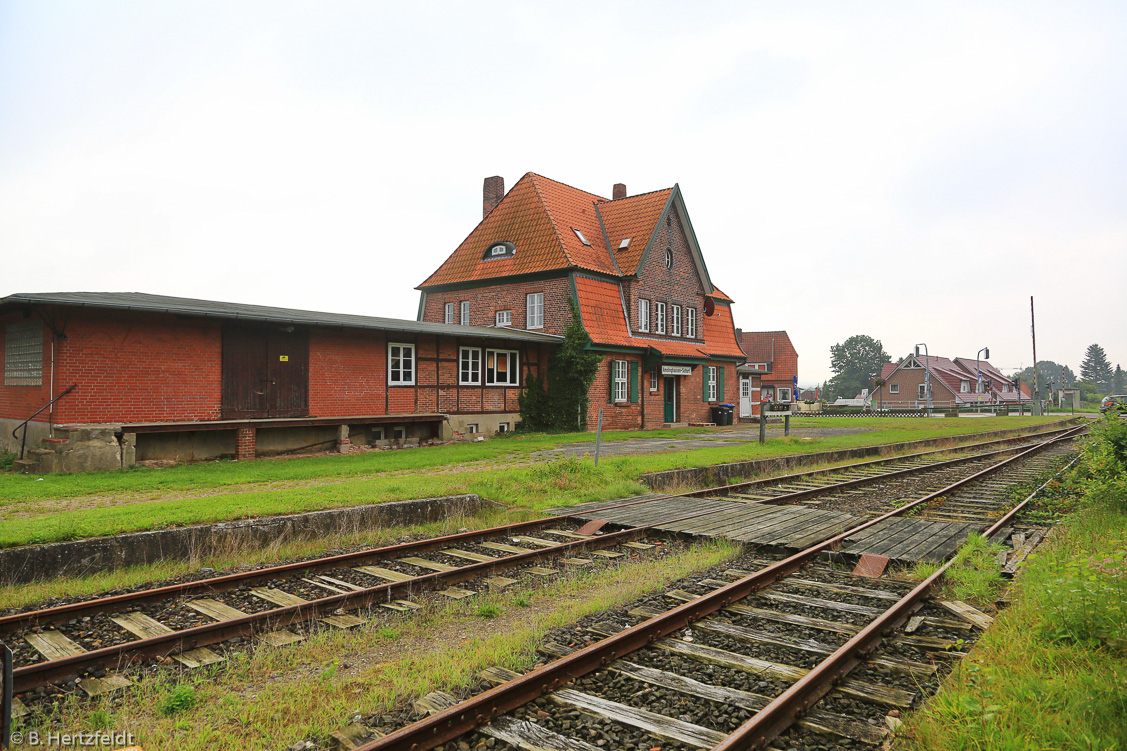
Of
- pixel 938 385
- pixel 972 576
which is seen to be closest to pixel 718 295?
pixel 972 576

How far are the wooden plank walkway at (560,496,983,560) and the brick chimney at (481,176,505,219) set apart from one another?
25.0 meters

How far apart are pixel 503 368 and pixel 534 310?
4.07m

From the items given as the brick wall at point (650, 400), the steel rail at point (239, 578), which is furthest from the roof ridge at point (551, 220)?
the steel rail at point (239, 578)

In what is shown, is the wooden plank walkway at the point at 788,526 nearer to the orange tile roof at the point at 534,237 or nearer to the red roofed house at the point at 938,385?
the orange tile roof at the point at 534,237

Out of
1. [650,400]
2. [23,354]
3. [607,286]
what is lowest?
[650,400]

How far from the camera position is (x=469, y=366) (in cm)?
2339

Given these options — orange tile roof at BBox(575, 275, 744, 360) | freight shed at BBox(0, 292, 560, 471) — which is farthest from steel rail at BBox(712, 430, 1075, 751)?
orange tile roof at BBox(575, 275, 744, 360)

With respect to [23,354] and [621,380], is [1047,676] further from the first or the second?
[621,380]

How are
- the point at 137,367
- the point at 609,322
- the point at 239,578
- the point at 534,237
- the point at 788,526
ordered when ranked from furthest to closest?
the point at 534,237, the point at 609,322, the point at 137,367, the point at 788,526, the point at 239,578

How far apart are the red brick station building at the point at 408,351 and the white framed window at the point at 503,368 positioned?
0.18 feet

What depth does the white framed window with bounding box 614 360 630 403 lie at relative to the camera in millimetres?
27609

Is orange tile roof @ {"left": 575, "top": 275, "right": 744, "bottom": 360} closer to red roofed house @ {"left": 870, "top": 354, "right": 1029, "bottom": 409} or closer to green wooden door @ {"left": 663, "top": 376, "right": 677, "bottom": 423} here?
green wooden door @ {"left": 663, "top": 376, "right": 677, "bottom": 423}

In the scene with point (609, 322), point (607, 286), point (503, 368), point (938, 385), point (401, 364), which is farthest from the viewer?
point (938, 385)

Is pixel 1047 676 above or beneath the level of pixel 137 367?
beneath
